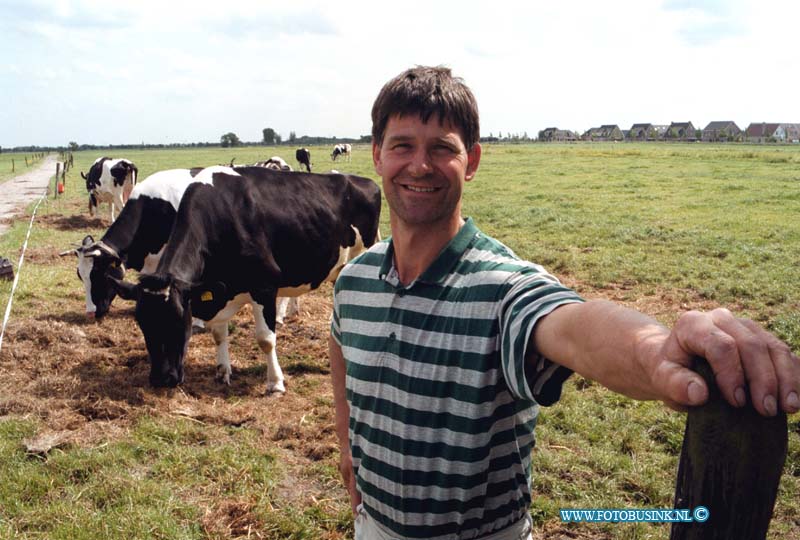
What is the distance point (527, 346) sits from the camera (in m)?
1.42

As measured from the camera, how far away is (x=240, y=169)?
266 inches

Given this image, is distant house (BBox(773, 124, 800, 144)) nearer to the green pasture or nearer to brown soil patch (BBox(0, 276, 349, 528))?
the green pasture

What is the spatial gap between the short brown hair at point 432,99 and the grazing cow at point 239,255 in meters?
4.04

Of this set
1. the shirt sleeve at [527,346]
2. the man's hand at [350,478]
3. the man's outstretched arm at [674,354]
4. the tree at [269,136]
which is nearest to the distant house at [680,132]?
the tree at [269,136]

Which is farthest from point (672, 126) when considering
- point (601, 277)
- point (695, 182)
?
point (601, 277)

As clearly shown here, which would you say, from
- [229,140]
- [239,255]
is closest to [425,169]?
[239,255]

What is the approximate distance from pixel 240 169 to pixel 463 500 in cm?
570

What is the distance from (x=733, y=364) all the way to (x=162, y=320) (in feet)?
17.1

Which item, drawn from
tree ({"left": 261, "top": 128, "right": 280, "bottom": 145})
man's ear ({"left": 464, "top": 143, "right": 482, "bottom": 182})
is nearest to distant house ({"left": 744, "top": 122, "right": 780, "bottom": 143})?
tree ({"left": 261, "top": 128, "right": 280, "bottom": 145})

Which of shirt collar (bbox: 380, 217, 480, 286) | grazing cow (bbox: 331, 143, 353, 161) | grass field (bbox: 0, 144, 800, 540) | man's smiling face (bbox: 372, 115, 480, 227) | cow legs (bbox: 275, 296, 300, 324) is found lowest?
grass field (bbox: 0, 144, 800, 540)

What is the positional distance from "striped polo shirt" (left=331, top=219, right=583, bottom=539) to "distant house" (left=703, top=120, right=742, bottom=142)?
126561 mm

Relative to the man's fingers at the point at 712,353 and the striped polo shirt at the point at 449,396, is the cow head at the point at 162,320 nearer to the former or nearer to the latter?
the striped polo shirt at the point at 449,396

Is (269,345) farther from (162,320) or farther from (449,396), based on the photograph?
(449,396)

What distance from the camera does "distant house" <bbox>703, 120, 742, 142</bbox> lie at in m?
114
